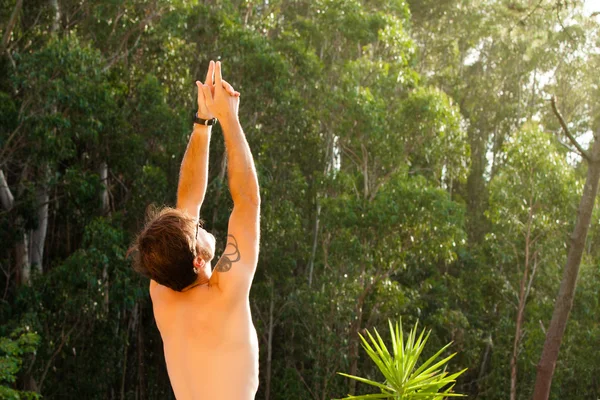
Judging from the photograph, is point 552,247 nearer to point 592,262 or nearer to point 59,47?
point 592,262

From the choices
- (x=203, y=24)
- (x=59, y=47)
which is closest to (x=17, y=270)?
(x=59, y=47)

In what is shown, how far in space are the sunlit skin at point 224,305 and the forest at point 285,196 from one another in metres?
9.03

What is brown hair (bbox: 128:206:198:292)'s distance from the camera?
75.5 inches

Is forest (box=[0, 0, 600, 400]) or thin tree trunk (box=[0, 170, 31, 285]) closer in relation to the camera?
forest (box=[0, 0, 600, 400])

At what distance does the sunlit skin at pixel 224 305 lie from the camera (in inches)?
78.9

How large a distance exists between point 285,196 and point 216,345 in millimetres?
12882

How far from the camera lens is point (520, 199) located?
52.5ft

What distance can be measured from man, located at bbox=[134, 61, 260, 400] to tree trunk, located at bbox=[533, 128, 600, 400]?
7.38m

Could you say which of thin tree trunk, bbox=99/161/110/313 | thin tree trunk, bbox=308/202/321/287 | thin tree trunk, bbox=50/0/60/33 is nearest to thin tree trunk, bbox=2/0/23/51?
thin tree trunk, bbox=50/0/60/33

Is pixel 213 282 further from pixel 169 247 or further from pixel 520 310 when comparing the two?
pixel 520 310

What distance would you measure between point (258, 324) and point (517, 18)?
305 inches

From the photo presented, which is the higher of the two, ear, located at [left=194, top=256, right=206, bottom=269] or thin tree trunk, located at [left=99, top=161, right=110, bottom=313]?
thin tree trunk, located at [left=99, top=161, right=110, bottom=313]

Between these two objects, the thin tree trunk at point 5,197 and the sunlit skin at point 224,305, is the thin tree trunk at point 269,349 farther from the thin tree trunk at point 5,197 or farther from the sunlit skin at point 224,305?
the sunlit skin at point 224,305

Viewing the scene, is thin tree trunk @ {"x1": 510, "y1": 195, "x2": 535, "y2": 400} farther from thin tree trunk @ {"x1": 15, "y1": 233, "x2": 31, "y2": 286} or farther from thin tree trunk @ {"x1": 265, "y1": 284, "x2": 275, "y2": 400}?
thin tree trunk @ {"x1": 15, "y1": 233, "x2": 31, "y2": 286}
